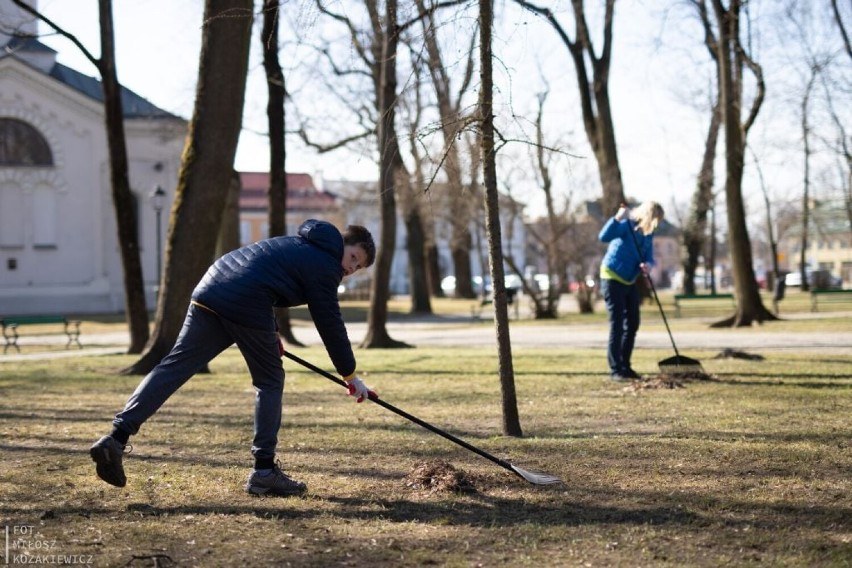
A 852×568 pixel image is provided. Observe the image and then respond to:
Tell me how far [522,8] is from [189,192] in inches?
254

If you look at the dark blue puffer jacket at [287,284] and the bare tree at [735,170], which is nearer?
the dark blue puffer jacket at [287,284]

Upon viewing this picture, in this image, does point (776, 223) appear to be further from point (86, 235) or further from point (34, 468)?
point (34, 468)

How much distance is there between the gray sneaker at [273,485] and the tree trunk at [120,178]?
1152 centimetres

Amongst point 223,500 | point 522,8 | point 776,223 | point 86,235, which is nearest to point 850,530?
point 223,500

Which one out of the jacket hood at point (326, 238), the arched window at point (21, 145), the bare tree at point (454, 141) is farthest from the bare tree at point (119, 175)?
the arched window at point (21, 145)

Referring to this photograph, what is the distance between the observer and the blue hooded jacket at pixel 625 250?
1053 centimetres

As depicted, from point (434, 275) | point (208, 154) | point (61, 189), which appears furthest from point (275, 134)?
point (434, 275)

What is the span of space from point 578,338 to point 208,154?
10816mm

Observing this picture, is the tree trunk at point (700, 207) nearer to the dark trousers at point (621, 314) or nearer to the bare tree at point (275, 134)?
the bare tree at point (275, 134)

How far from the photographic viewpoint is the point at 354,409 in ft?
30.7

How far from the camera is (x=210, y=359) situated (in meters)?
5.58

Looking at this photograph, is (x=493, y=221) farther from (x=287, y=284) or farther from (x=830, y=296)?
(x=830, y=296)

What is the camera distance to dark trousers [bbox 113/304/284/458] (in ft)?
18.1

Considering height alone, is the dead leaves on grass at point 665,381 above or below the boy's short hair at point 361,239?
below
